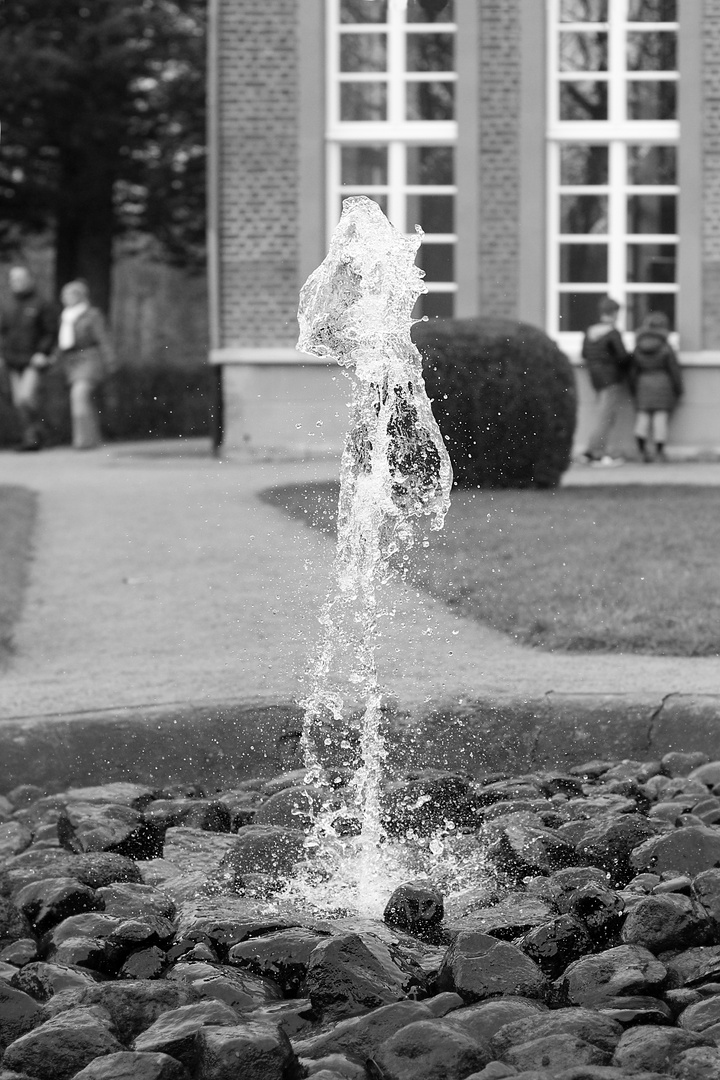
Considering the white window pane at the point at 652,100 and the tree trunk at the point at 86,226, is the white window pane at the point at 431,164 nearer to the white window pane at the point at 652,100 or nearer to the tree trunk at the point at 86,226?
the white window pane at the point at 652,100

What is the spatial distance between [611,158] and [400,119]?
7.55 ft

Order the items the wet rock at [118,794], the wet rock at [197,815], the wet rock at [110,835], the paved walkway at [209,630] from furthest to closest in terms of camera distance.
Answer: the paved walkway at [209,630] < the wet rock at [118,794] < the wet rock at [197,815] < the wet rock at [110,835]

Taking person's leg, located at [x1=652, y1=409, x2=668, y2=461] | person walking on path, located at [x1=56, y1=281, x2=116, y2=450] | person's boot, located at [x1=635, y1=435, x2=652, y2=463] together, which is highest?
person walking on path, located at [x1=56, y1=281, x2=116, y2=450]

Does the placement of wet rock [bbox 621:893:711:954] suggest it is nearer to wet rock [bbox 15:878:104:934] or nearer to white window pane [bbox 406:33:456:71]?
wet rock [bbox 15:878:104:934]

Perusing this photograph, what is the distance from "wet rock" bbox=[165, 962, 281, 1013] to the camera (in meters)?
3.24

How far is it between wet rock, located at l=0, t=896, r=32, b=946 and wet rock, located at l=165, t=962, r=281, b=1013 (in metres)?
0.46

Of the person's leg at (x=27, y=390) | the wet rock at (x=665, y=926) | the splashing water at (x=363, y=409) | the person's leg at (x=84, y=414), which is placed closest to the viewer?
the wet rock at (x=665, y=926)

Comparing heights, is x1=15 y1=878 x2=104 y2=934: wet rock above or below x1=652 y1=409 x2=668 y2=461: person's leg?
below

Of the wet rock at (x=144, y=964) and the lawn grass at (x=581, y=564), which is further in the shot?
the lawn grass at (x=581, y=564)

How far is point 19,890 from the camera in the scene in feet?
13.0

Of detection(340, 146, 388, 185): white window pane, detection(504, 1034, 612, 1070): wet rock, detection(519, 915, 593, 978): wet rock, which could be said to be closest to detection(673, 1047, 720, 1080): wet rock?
detection(504, 1034, 612, 1070): wet rock

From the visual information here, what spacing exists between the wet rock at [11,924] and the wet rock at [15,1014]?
0.52 meters

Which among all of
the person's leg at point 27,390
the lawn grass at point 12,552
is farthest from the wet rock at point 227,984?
the person's leg at point 27,390

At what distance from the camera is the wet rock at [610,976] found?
325 cm
